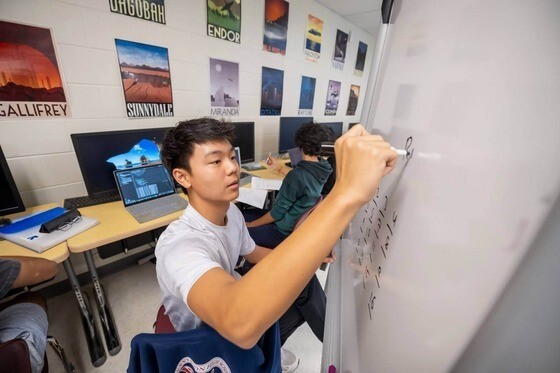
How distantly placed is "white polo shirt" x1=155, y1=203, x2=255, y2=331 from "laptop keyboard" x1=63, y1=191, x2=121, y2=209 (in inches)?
39.6

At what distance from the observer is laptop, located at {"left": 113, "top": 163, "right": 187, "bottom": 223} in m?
1.39

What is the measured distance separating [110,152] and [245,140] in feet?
3.55

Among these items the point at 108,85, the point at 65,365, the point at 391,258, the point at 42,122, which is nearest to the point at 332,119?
the point at 108,85

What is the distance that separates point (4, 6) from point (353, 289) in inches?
83.2

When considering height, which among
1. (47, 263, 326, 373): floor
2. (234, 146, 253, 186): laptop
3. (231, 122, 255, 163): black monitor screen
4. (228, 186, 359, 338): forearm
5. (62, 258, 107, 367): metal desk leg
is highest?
(228, 186, 359, 338): forearm

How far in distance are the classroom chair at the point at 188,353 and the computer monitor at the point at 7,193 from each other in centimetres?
127

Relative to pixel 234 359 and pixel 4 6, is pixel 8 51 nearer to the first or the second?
pixel 4 6

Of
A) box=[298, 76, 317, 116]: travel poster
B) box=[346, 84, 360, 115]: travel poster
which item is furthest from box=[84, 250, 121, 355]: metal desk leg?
box=[346, 84, 360, 115]: travel poster

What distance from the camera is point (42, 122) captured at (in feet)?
4.55

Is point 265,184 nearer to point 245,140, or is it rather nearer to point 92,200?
point 245,140

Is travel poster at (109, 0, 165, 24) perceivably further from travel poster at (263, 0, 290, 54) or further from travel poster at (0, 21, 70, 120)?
travel poster at (263, 0, 290, 54)

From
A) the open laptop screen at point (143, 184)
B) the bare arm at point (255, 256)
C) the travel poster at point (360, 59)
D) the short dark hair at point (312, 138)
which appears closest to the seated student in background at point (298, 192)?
the short dark hair at point (312, 138)

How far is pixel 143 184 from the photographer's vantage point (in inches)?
59.4

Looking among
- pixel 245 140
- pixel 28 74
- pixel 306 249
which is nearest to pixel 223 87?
pixel 245 140
